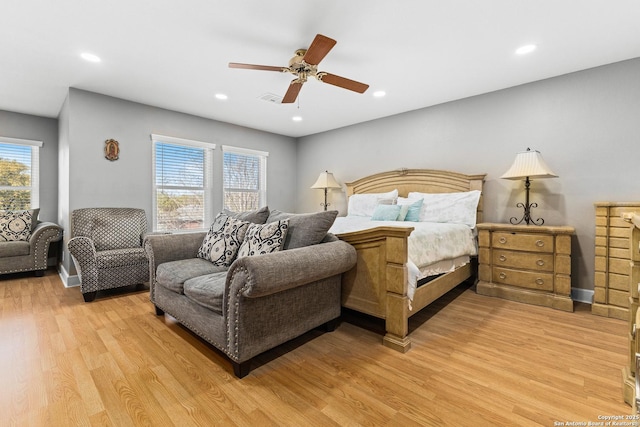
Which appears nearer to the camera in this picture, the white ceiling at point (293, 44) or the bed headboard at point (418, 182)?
the white ceiling at point (293, 44)

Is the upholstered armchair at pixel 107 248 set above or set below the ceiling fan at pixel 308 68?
below

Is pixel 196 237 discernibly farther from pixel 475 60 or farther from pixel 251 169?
pixel 475 60

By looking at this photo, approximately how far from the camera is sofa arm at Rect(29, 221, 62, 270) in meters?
3.85

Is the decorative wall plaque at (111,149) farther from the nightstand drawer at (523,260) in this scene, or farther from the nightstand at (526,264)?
the nightstand drawer at (523,260)

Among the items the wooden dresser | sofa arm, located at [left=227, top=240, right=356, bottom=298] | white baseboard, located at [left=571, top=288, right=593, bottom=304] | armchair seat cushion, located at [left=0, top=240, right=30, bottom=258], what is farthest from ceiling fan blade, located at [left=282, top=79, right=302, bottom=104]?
armchair seat cushion, located at [left=0, top=240, right=30, bottom=258]

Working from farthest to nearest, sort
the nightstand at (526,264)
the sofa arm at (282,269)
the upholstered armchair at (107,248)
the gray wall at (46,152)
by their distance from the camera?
1. the gray wall at (46,152)
2. the upholstered armchair at (107,248)
3. the nightstand at (526,264)
4. the sofa arm at (282,269)

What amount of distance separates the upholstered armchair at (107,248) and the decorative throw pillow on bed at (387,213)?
2.92 metres

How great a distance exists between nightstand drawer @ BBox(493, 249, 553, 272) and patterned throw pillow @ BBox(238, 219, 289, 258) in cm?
250

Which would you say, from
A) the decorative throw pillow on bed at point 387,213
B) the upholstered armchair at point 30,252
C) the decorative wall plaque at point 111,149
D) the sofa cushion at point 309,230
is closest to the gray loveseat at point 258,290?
the sofa cushion at point 309,230

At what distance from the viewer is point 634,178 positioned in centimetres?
277

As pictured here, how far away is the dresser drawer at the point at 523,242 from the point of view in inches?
114

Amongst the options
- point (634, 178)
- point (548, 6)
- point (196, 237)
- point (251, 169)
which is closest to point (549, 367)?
point (634, 178)

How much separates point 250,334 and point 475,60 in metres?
3.18

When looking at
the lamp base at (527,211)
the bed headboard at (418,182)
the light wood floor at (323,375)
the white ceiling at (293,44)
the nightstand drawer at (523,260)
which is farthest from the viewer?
the bed headboard at (418,182)
